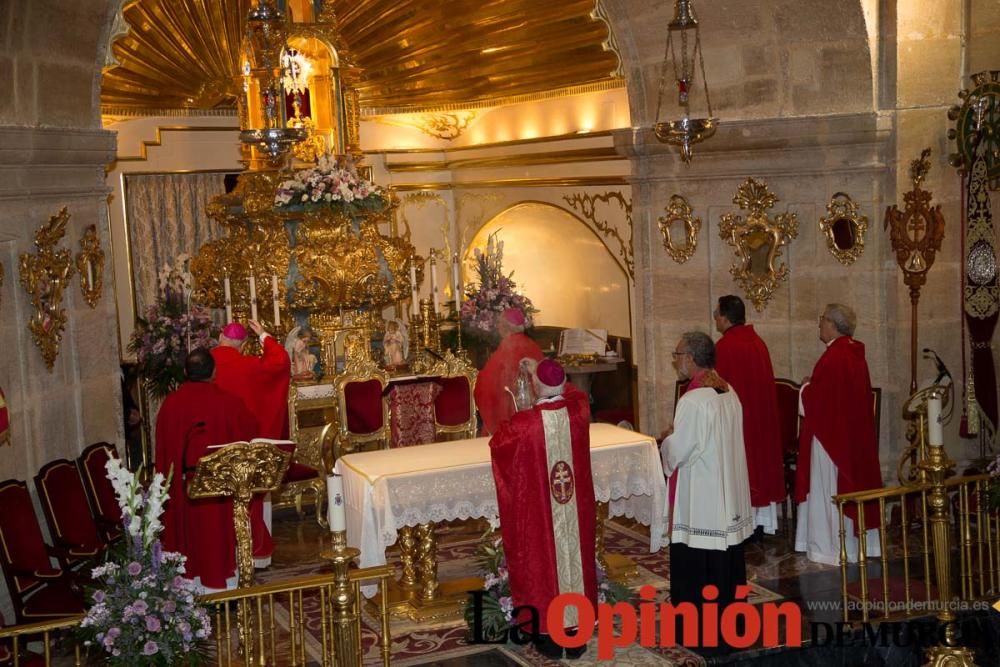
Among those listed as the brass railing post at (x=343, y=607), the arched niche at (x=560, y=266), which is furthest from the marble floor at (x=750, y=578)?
the arched niche at (x=560, y=266)

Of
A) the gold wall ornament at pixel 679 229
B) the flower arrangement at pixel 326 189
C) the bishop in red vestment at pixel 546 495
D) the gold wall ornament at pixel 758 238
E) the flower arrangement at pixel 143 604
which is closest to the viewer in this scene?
the flower arrangement at pixel 143 604

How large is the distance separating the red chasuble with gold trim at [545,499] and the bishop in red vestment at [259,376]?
2.92 metres

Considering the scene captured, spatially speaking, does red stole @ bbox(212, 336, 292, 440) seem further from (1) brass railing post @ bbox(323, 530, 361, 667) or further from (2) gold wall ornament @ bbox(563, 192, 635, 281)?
(2) gold wall ornament @ bbox(563, 192, 635, 281)

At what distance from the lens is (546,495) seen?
6758 mm

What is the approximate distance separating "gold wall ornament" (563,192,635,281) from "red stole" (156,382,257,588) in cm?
541

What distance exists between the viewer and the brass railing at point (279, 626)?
552cm

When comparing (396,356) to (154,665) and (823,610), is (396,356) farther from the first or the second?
(154,665)

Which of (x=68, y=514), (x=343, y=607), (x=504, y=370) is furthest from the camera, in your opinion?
(x=504, y=370)

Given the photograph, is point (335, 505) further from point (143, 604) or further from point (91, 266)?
point (91, 266)

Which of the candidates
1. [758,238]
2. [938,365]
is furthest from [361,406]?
[938,365]

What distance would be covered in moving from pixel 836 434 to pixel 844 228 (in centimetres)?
179

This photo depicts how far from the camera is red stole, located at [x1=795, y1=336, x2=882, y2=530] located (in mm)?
8352

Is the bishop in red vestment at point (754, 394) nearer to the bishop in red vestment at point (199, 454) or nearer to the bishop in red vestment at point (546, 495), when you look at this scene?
the bishop in red vestment at point (546, 495)

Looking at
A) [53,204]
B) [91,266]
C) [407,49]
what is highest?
[407,49]
